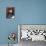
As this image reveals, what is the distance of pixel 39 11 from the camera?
461 centimetres

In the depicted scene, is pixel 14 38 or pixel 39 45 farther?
pixel 14 38

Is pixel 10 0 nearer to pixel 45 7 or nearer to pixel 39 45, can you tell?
pixel 45 7

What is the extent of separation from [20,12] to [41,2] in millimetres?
767

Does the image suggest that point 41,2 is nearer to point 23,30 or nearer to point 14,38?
point 23,30

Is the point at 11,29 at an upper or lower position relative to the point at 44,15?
lower

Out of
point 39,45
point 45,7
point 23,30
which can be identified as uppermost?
point 45,7

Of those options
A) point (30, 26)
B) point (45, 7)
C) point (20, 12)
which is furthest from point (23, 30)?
point (45, 7)

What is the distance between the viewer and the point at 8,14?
4.63 meters

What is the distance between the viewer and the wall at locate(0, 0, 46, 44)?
15.1 feet

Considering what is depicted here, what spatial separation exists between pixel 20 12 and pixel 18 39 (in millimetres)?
891

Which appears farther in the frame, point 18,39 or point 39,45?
point 18,39

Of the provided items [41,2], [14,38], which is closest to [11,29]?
[14,38]

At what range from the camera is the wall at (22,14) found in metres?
4.60

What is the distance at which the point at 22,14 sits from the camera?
182 inches
